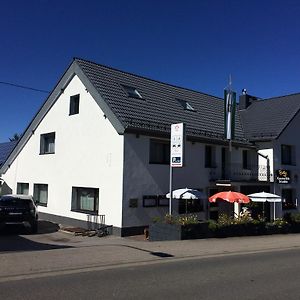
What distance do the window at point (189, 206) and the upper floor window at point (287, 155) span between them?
6835mm

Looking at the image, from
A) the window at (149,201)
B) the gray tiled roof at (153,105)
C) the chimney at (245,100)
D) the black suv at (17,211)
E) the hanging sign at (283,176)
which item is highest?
the chimney at (245,100)

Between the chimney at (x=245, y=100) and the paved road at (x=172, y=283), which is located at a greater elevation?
the chimney at (x=245, y=100)

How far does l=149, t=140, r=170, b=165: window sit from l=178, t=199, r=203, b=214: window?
2.12 m

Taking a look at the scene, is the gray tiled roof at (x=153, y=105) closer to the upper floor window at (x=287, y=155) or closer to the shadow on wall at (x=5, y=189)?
the upper floor window at (x=287, y=155)

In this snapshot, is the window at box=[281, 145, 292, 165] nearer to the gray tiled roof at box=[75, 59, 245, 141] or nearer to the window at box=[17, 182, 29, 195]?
the gray tiled roof at box=[75, 59, 245, 141]

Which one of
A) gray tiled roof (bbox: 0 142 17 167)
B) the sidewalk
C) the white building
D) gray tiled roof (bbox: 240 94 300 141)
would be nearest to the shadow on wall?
the white building

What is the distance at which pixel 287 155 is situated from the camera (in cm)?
2561

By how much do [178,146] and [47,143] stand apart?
10.5 metres

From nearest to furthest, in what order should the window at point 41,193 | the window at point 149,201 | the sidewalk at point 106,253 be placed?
the sidewalk at point 106,253
the window at point 149,201
the window at point 41,193

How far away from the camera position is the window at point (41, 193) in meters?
23.6

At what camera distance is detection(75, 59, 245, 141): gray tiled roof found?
1933cm

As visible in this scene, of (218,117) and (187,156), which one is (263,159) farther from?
(187,156)

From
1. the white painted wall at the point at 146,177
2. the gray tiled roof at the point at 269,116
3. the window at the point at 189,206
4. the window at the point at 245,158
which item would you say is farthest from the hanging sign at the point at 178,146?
the gray tiled roof at the point at 269,116

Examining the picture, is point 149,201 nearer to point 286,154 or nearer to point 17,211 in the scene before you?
point 17,211
